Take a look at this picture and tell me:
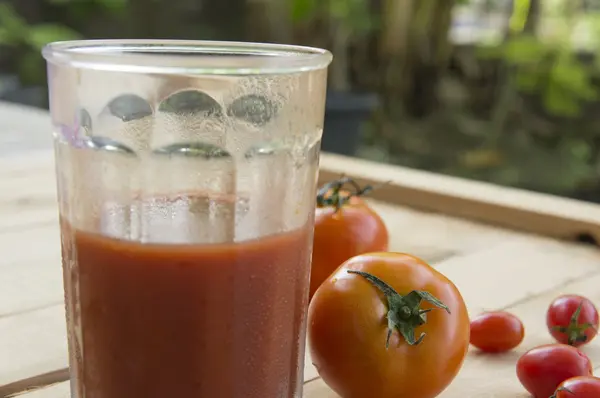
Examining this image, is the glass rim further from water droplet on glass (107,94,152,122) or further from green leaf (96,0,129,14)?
green leaf (96,0,129,14)

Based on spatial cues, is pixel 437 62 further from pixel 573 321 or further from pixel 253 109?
pixel 253 109

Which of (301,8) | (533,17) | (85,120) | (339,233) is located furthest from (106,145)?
(533,17)

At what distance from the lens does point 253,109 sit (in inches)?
21.4

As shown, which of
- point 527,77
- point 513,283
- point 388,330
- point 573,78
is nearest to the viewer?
point 388,330

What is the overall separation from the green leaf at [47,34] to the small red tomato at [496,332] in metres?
2.76

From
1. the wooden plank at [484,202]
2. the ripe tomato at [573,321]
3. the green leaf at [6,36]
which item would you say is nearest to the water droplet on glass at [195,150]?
the ripe tomato at [573,321]

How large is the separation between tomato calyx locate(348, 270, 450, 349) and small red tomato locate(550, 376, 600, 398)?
0.35 ft

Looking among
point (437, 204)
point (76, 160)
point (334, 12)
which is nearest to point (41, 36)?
point (334, 12)

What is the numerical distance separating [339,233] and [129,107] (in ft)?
1.15

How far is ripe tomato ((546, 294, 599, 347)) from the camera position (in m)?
0.79

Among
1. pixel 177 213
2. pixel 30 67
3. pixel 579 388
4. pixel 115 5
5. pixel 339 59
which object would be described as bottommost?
pixel 30 67

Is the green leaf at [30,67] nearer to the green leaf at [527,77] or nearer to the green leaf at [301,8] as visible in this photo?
the green leaf at [301,8]

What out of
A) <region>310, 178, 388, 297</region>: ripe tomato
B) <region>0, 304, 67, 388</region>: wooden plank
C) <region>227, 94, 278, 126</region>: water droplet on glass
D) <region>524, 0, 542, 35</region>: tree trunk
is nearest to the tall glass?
<region>227, 94, 278, 126</region>: water droplet on glass

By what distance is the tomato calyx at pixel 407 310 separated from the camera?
0.61 m
